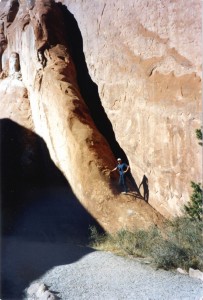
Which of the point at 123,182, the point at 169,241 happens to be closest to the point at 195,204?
the point at 169,241

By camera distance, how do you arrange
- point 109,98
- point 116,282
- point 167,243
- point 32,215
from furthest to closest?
point 109,98 < point 32,215 < point 167,243 < point 116,282

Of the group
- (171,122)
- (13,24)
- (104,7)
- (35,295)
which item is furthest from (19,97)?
(35,295)

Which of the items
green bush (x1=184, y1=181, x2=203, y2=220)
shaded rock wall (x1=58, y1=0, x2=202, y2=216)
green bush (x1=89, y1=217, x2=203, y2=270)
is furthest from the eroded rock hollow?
green bush (x1=89, y1=217, x2=203, y2=270)

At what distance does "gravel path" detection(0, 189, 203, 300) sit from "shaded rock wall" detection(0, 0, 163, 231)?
33.0 inches

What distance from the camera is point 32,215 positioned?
12906 mm

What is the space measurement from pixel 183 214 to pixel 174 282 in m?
3.54

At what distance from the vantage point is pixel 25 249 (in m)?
10.3

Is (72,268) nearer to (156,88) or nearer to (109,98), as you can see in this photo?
(156,88)

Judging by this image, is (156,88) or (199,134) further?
(156,88)

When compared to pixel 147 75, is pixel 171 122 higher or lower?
lower

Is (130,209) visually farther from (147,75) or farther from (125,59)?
(125,59)

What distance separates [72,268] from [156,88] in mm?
5695

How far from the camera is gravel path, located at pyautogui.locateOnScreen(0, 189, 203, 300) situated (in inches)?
288

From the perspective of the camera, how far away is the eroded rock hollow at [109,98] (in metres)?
11.4
